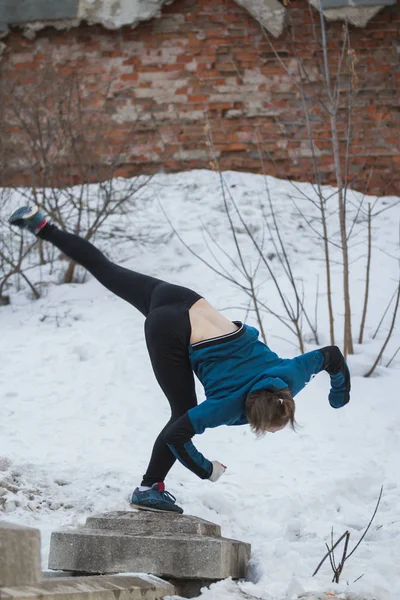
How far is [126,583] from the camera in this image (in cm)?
302

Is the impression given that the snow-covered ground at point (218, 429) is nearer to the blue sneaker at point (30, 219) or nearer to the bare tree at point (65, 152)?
the bare tree at point (65, 152)

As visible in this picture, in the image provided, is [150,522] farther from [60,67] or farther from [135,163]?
[60,67]

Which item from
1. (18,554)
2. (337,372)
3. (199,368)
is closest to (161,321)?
(199,368)

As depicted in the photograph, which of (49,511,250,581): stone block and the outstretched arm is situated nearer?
(49,511,250,581): stone block

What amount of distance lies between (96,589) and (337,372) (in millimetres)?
1476

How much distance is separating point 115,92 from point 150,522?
655 centimetres

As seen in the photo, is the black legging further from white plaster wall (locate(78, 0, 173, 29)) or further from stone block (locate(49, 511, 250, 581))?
white plaster wall (locate(78, 0, 173, 29))

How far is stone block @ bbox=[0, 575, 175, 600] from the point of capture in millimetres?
2322

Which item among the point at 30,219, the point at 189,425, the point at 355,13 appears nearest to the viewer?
the point at 189,425

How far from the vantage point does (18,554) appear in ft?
7.47

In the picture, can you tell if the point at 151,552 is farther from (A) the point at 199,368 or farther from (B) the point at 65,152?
(B) the point at 65,152

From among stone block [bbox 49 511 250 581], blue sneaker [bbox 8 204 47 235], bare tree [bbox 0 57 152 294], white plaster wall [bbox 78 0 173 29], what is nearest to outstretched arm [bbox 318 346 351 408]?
stone block [bbox 49 511 250 581]

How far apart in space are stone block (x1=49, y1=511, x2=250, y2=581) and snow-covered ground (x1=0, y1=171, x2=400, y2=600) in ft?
0.36

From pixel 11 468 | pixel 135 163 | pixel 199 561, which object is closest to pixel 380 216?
pixel 135 163
